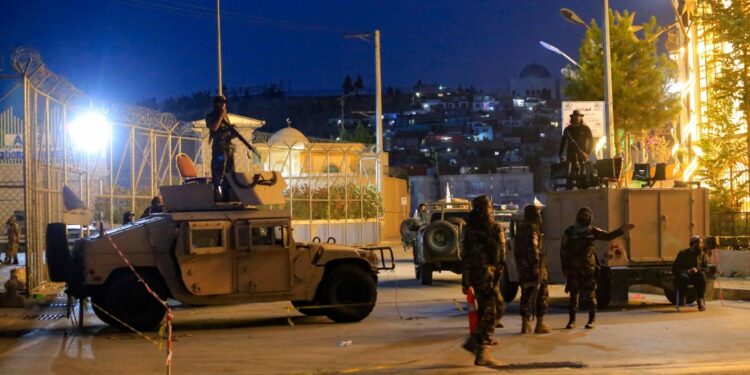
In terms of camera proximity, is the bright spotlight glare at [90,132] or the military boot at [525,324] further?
the bright spotlight glare at [90,132]

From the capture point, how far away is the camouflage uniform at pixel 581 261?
499 inches

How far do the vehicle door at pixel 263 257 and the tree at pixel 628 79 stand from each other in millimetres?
22600

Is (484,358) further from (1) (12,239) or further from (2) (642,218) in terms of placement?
(1) (12,239)

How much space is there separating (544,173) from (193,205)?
63.9 metres

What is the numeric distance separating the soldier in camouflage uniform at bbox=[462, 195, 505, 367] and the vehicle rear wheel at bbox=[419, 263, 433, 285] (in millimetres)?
11711

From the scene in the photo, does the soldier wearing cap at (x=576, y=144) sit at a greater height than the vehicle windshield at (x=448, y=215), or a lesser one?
greater

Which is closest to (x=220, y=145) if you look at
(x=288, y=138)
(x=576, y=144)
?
(x=576, y=144)

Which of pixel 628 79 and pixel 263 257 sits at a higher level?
pixel 628 79

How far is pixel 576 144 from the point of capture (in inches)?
634

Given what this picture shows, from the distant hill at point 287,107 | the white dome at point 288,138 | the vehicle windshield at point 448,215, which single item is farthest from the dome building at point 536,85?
the vehicle windshield at point 448,215

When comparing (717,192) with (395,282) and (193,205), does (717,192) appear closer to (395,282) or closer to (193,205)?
(395,282)

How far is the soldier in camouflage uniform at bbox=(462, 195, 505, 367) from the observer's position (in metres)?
10.1

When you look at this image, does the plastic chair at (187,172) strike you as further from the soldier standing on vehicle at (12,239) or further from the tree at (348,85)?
the tree at (348,85)

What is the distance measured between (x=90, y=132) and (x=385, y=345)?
14426mm
